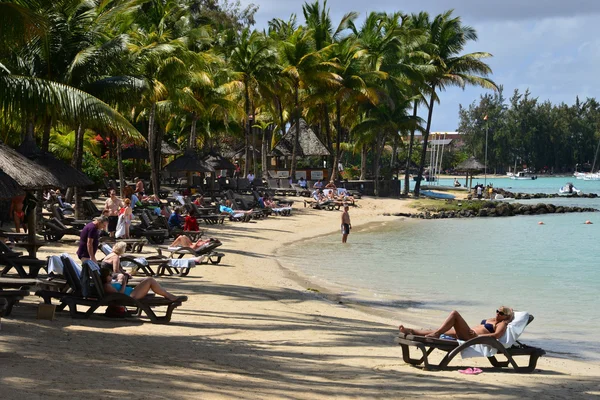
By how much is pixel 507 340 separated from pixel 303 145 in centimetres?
4066

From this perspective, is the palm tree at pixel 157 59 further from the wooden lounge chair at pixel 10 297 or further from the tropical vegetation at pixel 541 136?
the tropical vegetation at pixel 541 136

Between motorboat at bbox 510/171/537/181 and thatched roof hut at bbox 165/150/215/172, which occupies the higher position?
motorboat at bbox 510/171/537/181

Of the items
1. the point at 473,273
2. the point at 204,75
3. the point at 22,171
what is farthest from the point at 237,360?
the point at 204,75

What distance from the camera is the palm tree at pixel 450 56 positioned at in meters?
51.3

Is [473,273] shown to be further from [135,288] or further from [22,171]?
[135,288]

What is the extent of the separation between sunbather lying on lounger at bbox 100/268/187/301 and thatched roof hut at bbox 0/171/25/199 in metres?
1.86

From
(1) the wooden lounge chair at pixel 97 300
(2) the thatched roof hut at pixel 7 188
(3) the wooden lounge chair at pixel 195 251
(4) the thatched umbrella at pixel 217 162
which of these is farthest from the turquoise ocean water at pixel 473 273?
(4) the thatched umbrella at pixel 217 162

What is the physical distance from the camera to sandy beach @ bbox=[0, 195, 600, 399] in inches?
265

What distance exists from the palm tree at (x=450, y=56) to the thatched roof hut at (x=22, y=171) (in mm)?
40382

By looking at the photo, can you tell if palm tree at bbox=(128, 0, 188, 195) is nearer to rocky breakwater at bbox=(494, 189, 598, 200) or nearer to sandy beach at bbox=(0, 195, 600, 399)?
sandy beach at bbox=(0, 195, 600, 399)

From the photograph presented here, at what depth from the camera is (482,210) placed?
45.6 metres

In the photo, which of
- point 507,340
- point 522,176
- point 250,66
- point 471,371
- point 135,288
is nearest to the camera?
point 471,371

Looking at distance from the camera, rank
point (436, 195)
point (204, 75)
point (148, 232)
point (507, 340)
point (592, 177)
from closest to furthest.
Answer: point (507, 340) → point (148, 232) → point (204, 75) → point (436, 195) → point (592, 177)

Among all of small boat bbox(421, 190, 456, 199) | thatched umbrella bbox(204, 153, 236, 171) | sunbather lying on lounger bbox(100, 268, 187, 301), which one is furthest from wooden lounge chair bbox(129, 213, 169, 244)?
small boat bbox(421, 190, 456, 199)
